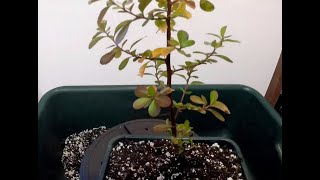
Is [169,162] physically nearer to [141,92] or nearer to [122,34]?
[141,92]

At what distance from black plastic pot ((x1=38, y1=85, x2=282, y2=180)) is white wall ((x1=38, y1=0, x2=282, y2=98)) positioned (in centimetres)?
14

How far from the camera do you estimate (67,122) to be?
3.30 ft

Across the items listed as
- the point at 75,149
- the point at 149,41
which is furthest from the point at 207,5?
the point at 75,149

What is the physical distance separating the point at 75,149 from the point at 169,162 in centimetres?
45

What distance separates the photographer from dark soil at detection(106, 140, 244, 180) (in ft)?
1.96

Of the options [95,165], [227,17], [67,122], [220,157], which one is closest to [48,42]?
[67,122]

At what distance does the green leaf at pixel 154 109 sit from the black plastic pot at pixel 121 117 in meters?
0.45

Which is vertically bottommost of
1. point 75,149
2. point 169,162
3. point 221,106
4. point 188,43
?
point 75,149

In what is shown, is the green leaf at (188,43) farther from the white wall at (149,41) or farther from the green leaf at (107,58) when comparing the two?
the white wall at (149,41)

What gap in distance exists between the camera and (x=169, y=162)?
62 centimetres

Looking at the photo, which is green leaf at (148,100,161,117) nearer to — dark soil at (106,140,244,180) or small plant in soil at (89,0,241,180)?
small plant in soil at (89,0,241,180)

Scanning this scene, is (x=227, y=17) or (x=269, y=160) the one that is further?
(x=227, y=17)
